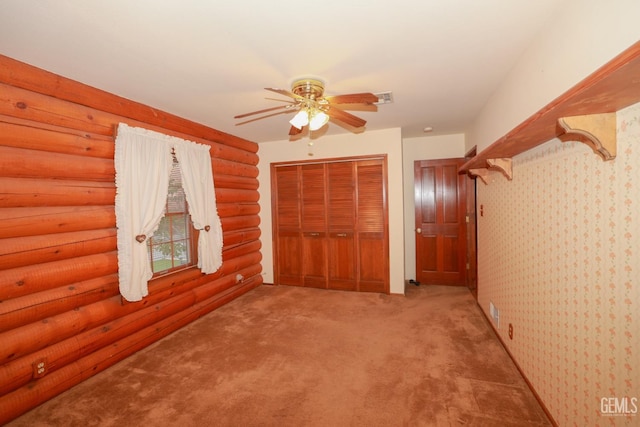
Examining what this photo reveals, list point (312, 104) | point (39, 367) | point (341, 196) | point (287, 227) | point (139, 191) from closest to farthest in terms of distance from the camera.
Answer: point (39, 367), point (312, 104), point (139, 191), point (341, 196), point (287, 227)

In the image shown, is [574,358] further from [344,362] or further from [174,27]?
[174,27]

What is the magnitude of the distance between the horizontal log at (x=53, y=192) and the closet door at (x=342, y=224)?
9.93ft

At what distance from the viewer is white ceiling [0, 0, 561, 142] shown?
5.37 feet

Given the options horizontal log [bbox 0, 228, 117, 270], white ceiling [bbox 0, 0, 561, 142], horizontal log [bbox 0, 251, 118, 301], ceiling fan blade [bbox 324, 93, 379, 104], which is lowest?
horizontal log [bbox 0, 251, 118, 301]

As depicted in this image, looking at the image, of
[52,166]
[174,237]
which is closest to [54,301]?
[52,166]

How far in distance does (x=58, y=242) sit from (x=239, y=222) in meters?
2.46

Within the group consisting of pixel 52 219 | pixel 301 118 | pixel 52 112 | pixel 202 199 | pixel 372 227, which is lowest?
pixel 372 227

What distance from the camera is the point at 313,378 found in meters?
2.42

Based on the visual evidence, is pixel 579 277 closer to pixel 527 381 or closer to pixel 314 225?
pixel 527 381

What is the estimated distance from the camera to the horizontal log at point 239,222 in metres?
4.26

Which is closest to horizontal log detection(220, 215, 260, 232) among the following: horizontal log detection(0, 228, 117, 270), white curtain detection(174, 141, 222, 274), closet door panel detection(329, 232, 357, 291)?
white curtain detection(174, 141, 222, 274)

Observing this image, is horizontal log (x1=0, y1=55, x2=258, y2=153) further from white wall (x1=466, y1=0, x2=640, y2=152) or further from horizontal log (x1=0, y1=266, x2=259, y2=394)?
white wall (x1=466, y1=0, x2=640, y2=152)

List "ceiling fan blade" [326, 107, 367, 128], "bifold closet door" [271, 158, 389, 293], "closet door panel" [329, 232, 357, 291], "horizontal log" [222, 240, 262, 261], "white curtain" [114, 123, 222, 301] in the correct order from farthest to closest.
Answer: "closet door panel" [329, 232, 357, 291] → "bifold closet door" [271, 158, 389, 293] → "horizontal log" [222, 240, 262, 261] → "white curtain" [114, 123, 222, 301] → "ceiling fan blade" [326, 107, 367, 128]

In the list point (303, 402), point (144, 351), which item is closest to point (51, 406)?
point (144, 351)
